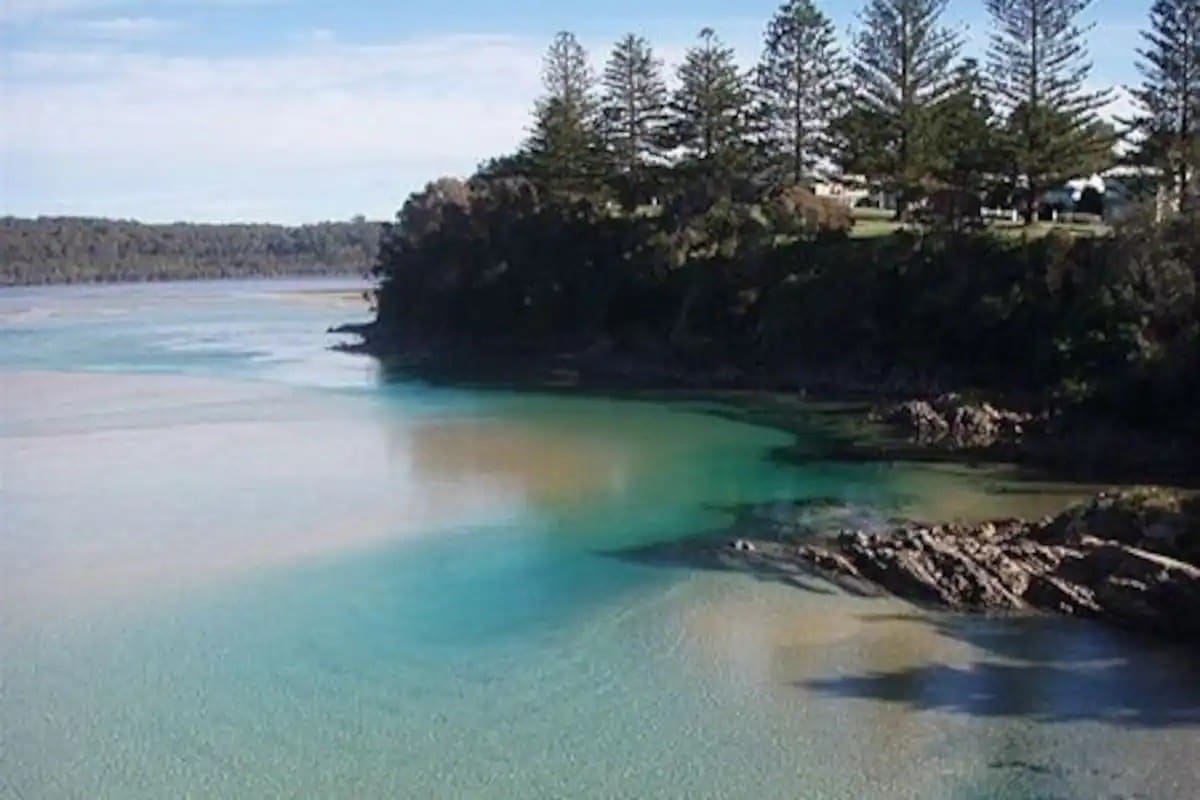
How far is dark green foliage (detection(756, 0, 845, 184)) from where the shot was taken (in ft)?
142

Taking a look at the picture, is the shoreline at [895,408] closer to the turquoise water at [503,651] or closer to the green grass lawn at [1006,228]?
the turquoise water at [503,651]

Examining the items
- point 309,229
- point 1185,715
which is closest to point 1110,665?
point 1185,715

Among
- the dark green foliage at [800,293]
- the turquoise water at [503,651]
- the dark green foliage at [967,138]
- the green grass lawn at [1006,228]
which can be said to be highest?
the dark green foliage at [967,138]

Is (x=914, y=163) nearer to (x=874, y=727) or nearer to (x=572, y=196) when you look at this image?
(x=572, y=196)

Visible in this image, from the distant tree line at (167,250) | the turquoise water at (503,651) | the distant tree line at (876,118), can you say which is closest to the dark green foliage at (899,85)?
the distant tree line at (876,118)

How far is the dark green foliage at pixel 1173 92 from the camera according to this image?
33000mm

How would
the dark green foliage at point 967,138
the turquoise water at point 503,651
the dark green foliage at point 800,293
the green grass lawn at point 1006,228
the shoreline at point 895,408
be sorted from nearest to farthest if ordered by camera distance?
the turquoise water at point 503,651, the shoreline at point 895,408, the dark green foliage at point 800,293, the green grass lawn at point 1006,228, the dark green foliage at point 967,138

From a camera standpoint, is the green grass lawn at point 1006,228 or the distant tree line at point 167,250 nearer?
the green grass lawn at point 1006,228

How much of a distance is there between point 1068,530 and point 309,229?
5809 inches

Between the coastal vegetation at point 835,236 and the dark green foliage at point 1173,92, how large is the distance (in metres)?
0.07

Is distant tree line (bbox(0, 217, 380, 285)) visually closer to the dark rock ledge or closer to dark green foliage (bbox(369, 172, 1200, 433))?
dark green foliage (bbox(369, 172, 1200, 433))

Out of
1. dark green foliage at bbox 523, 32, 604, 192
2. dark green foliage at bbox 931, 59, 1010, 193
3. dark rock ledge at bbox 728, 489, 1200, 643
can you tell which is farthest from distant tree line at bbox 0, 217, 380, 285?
dark rock ledge at bbox 728, 489, 1200, 643

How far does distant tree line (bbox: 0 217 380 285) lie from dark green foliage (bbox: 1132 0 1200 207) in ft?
313

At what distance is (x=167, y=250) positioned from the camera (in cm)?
14212
